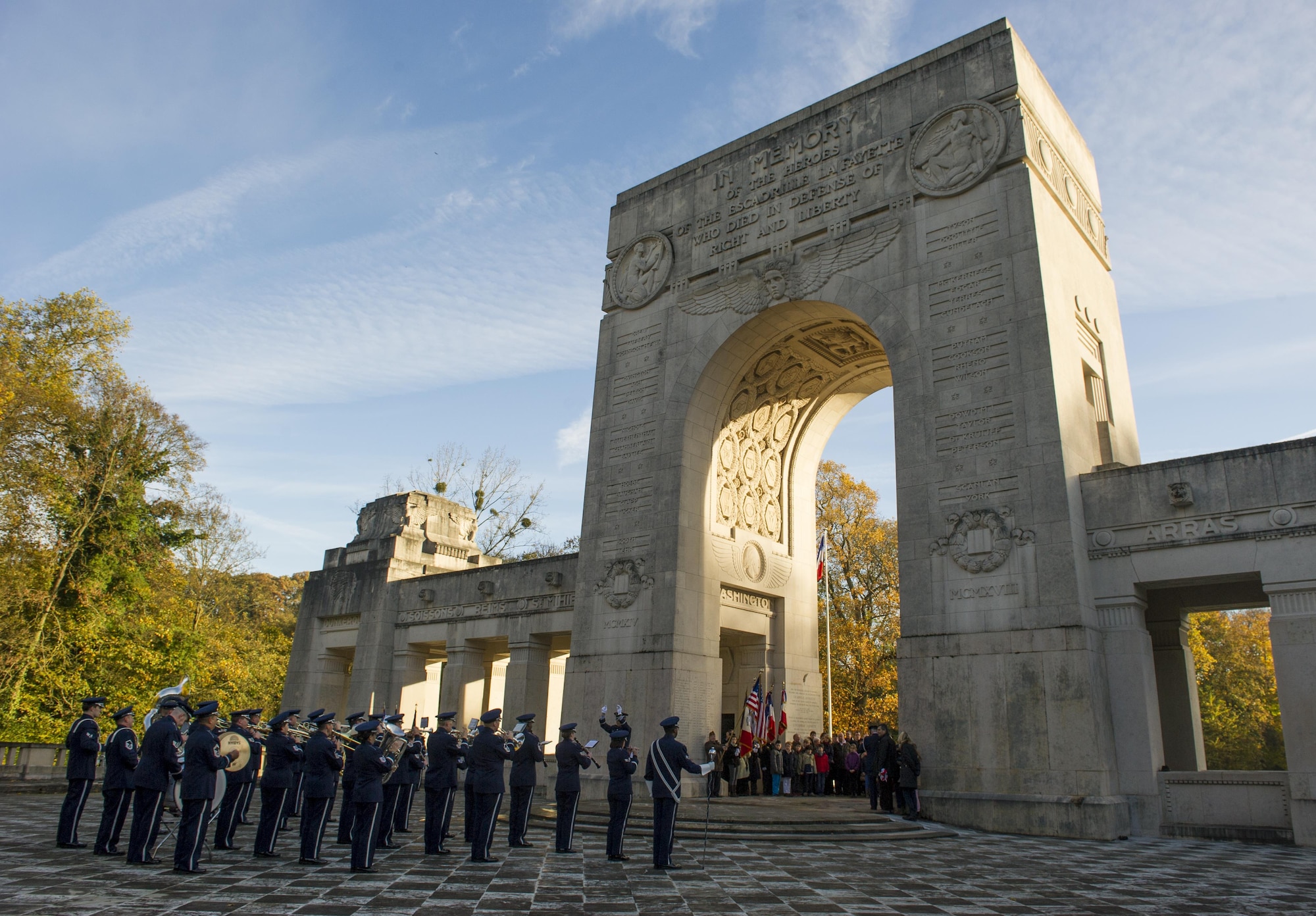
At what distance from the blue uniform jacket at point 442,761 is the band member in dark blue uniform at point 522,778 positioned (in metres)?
0.67

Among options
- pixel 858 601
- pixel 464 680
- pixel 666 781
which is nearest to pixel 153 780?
pixel 666 781

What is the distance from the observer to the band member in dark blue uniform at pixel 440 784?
960 centimetres

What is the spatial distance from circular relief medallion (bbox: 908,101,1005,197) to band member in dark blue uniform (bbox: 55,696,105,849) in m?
14.8

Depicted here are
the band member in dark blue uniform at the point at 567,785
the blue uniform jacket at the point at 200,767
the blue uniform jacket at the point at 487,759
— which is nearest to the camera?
the blue uniform jacket at the point at 200,767

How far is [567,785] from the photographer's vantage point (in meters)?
9.95

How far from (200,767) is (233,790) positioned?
1924 millimetres

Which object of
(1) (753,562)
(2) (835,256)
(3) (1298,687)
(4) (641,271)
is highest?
(4) (641,271)

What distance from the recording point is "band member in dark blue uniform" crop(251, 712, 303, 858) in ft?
29.3

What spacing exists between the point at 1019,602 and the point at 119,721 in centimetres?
1170

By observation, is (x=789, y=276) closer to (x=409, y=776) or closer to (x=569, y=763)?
(x=569, y=763)

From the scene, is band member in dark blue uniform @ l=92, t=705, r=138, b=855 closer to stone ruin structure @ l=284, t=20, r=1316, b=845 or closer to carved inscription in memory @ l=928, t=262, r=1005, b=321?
stone ruin structure @ l=284, t=20, r=1316, b=845

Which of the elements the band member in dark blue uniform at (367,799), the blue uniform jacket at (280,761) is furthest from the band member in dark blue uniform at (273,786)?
the band member in dark blue uniform at (367,799)

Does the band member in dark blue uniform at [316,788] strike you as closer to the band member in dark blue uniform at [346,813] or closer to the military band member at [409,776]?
the band member in dark blue uniform at [346,813]

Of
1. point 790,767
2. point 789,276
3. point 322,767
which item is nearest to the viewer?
point 322,767
